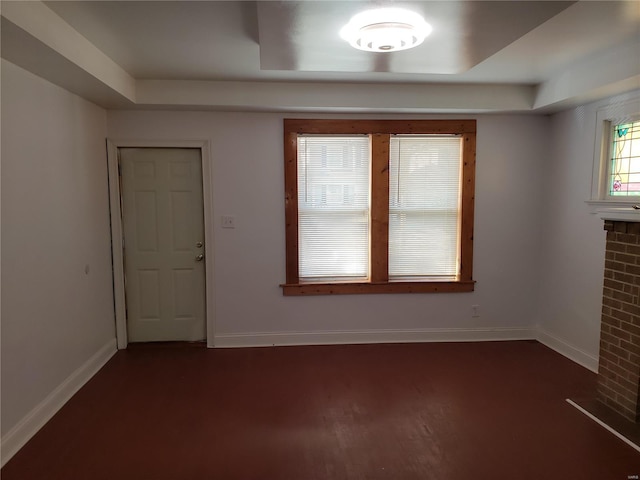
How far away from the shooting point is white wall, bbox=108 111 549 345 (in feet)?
12.5

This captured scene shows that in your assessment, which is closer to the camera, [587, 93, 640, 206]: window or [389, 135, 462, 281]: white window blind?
[587, 93, 640, 206]: window

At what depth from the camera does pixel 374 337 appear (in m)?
4.09

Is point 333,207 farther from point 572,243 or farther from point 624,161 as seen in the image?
point 624,161

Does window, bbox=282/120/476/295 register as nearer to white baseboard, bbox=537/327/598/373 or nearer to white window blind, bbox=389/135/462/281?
white window blind, bbox=389/135/462/281

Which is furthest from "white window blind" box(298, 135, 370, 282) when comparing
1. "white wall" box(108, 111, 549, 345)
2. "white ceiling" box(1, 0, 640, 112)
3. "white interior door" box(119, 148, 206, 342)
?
"white interior door" box(119, 148, 206, 342)

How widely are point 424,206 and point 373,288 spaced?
97cm

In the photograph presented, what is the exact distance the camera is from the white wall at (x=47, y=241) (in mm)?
2322

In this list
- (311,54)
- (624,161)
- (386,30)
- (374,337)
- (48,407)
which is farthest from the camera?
(374,337)

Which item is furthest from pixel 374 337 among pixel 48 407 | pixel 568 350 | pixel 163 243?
pixel 48 407

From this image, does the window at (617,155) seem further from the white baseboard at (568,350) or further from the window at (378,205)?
the white baseboard at (568,350)

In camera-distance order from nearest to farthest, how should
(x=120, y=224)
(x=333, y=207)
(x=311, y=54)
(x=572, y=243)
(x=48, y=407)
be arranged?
(x=311, y=54) → (x=48, y=407) → (x=572, y=243) → (x=120, y=224) → (x=333, y=207)

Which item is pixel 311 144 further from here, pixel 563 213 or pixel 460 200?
pixel 563 213

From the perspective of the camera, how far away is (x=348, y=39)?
2268 millimetres

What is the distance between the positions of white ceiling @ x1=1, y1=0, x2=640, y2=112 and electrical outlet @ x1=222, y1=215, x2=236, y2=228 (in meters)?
1.02
